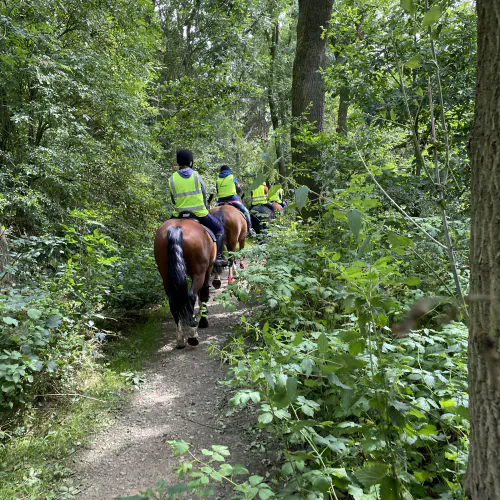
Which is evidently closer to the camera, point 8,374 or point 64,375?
point 8,374

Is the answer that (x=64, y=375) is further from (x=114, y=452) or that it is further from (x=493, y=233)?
(x=493, y=233)

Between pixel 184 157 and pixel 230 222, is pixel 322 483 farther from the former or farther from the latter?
pixel 230 222

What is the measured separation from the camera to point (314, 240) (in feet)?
15.0

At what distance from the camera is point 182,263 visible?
498 centimetres

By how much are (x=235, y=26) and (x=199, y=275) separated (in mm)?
9399

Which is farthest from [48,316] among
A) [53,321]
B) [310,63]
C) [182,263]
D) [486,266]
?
[310,63]

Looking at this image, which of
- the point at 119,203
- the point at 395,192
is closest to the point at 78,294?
the point at 119,203

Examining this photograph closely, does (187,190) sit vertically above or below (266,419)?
above

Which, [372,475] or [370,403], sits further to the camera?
[370,403]

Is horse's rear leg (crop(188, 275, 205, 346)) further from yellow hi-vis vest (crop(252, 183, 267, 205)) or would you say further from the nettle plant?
yellow hi-vis vest (crop(252, 183, 267, 205))

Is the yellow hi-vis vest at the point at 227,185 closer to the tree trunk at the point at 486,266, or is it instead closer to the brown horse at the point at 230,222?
the brown horse at the point at 230,222

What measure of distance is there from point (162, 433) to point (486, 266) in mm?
3302

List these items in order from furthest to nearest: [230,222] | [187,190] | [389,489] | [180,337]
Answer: [230,222] → [187,190] → [180,337] → [389,489]

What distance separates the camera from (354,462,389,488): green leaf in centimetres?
129
